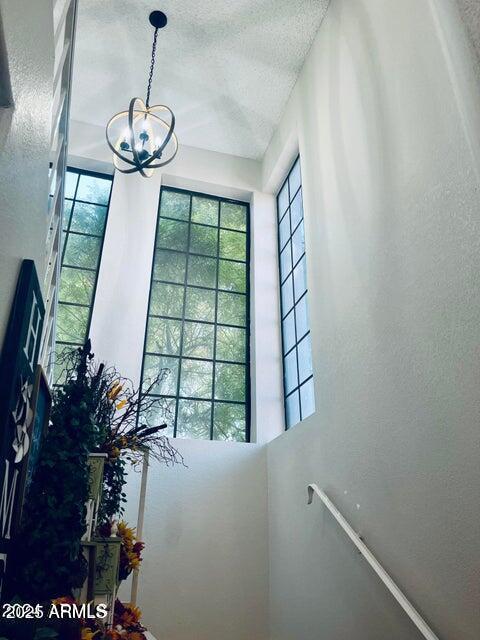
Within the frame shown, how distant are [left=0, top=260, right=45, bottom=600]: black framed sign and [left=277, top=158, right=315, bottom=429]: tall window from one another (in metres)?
2.65

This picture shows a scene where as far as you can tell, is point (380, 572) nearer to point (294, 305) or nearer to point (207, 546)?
point (207, 546)

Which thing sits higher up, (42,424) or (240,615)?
(42,424)

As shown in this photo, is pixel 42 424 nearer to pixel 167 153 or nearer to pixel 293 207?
pixel 293 207

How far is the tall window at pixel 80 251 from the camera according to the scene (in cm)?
471

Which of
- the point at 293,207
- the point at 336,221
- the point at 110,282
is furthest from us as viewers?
Result: the point at 293,207

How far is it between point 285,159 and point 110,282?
2249mm

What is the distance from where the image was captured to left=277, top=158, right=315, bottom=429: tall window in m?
4.37

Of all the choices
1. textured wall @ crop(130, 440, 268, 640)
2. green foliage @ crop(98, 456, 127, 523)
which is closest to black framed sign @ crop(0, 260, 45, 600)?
green foliage @ crop(98, 456, 127, 523)

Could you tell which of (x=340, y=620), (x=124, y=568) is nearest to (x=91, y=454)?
(x=124, y=568)

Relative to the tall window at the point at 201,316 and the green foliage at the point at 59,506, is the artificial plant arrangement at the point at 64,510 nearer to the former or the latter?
the green foliage at the point at 59,506

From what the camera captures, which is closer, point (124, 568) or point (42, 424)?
point (42, 424)

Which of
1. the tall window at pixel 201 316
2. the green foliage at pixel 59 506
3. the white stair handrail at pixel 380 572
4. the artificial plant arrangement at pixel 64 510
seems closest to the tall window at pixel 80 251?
the tall window at pixel 201 316

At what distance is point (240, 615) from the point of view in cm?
375

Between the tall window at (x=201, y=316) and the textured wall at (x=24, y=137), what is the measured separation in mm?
2725
